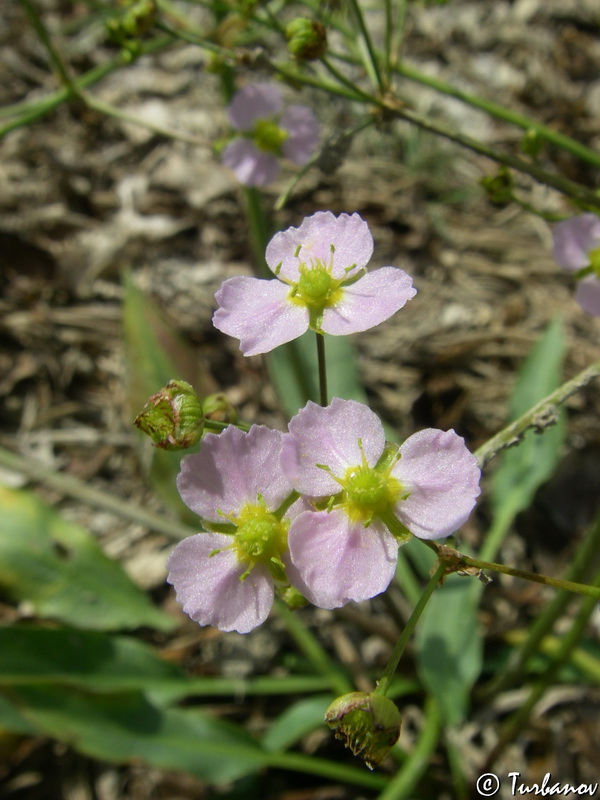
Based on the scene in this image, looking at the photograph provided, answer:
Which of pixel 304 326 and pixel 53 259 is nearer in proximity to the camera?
pixel 304 326

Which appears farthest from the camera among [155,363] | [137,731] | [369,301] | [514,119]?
[155,363]

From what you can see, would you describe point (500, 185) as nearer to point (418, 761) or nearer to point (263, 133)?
point (263, 133)

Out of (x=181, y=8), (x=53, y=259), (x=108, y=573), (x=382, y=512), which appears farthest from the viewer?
(x=181, y=8)

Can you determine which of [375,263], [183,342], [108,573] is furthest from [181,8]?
[108,573]

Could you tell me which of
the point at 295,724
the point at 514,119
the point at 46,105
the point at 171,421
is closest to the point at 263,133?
the point at 46,105

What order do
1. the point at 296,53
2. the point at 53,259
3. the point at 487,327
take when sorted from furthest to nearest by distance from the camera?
the point at 53,259, the point at 487,327, the point at 296,53

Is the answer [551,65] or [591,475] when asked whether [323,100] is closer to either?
[551,65]

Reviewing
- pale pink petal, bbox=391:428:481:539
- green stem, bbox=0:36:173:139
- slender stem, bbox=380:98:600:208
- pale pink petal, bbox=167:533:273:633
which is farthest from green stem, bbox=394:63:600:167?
pale pink petal, bbox=167:533:273:633
